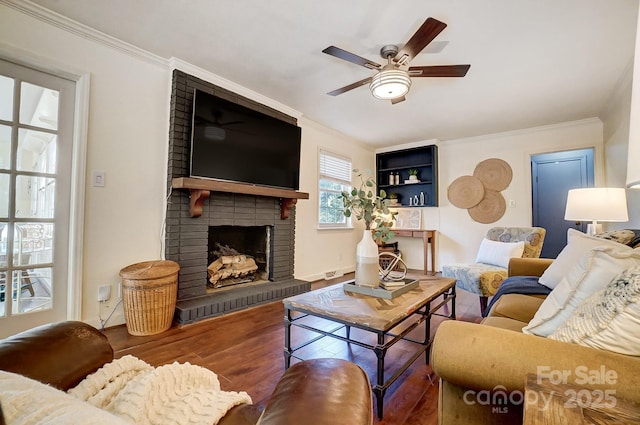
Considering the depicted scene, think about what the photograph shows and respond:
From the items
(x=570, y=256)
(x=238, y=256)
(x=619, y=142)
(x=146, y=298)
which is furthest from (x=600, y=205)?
(x=146, y=298)

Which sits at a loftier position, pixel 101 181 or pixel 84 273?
pixel 101 181

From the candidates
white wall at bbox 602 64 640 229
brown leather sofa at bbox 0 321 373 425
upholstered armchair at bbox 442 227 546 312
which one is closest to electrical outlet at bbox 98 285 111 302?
brown leather sofa at bbox 0 321 373 425

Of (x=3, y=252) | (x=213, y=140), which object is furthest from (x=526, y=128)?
(x=3, y=252)

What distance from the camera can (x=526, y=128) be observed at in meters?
4.20

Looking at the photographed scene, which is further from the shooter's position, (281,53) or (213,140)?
(213,140)

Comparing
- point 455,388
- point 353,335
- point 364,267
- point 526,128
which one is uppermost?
point 526,128

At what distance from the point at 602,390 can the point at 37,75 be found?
137 inches

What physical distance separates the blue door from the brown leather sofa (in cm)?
486

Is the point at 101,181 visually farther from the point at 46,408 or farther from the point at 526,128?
the point at 526,128

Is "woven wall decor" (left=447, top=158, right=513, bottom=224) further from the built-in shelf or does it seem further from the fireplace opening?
the fireplace opening

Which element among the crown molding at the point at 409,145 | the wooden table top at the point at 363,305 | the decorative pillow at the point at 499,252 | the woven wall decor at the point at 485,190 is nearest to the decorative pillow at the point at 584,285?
the wooden table top at the point at 363,305

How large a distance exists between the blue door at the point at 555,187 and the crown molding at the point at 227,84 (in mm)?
4029

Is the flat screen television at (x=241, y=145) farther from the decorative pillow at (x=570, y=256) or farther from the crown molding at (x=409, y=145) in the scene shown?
the decorative pillow at (x=570, y=256)

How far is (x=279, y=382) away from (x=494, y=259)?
3.17 meters
